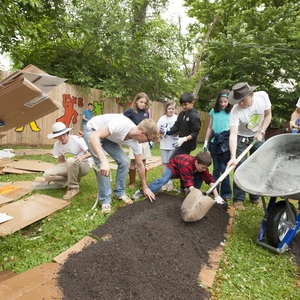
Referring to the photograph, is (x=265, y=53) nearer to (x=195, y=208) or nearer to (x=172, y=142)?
(x=172, y=142)

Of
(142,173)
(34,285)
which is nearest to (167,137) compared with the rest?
(142,173)

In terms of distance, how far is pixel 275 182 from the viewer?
2.76 m

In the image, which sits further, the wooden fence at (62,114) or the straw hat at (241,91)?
the wooden fence at (62,114)

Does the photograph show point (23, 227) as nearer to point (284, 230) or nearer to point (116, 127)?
point (116, 127)

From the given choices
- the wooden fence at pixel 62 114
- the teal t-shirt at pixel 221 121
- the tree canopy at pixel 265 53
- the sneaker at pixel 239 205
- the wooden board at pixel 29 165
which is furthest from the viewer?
the tree canopy at pixel 265 53

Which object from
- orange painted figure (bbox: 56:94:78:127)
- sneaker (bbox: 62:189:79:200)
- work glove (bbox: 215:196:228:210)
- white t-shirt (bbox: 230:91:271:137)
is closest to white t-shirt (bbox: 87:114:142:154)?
sneaker (bbox: 62:189:79:200)

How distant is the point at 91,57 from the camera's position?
10000 mm

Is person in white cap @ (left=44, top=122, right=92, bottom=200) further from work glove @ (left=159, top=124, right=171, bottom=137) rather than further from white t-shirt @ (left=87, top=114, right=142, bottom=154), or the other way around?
work glove @ (left=159, top=124, right=171, bottom=137)

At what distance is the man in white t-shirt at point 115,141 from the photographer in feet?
8.75

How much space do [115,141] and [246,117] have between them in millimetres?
1818

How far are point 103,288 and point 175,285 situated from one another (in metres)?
0.53

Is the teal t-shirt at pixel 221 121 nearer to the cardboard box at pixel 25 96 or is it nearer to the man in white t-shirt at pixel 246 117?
the man in white t-shirt at pixel 246 117

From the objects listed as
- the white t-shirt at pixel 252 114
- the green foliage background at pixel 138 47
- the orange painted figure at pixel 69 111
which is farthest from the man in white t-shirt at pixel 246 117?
the orange painted figure at pixel 69 111

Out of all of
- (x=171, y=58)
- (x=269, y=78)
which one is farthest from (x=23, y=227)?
(x=269, y=78)
